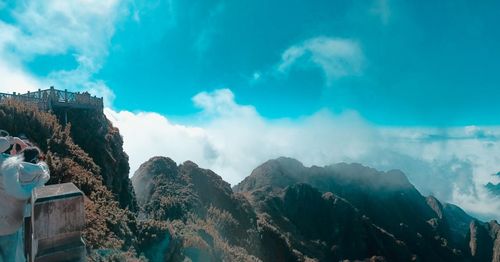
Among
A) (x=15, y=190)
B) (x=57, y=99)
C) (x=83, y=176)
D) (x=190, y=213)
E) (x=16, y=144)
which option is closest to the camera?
(x=15, y=190)

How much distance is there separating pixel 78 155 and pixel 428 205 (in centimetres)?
16380

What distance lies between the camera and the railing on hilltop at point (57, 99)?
19.3m

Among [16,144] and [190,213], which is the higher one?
[16,144]

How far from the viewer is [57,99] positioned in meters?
21.3

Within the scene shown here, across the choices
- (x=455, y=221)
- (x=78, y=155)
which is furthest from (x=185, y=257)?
(x=455, y=221)

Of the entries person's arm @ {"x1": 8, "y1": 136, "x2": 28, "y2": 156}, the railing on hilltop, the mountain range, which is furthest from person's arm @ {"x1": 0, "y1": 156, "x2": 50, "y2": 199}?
the railing on hilltop

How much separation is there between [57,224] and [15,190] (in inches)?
14.5

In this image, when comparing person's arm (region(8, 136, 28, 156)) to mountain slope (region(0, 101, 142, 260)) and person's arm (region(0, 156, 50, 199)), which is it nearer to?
person's arm (region(0, 156, 50, 199))

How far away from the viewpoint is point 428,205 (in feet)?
524

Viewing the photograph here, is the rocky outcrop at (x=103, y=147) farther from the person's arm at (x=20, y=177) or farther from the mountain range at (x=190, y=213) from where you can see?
the person's arm at (x=20, y=177)

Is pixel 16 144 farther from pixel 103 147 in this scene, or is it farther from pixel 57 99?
pixel 57 99

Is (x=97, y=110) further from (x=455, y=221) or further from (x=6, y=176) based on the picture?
(x=455, y=221)

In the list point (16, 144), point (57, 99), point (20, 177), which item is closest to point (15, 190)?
point (20, 177)

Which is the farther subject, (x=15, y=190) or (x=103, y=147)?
(x=103, y=147)
